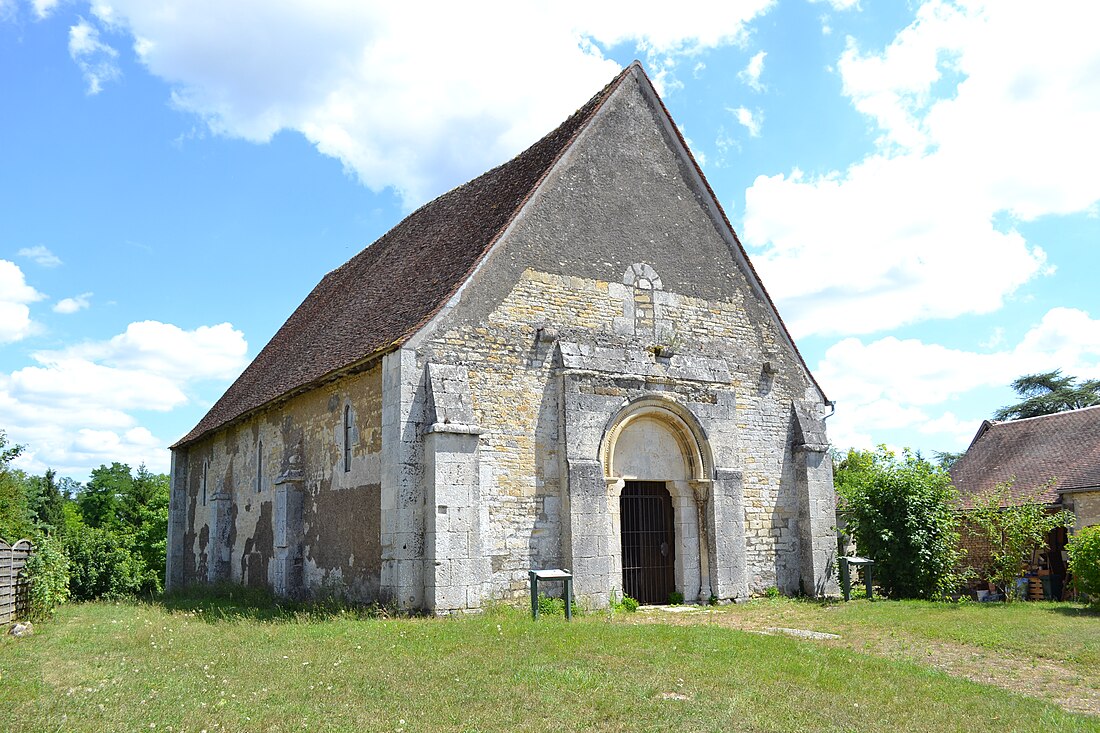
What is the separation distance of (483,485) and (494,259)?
3.92 m

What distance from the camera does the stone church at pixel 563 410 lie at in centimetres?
1415

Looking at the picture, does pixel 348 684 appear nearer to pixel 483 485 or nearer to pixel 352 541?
pixel 483 485

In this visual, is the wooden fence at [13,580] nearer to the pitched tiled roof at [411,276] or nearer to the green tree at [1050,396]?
the pitched tiled roof at [411,276]

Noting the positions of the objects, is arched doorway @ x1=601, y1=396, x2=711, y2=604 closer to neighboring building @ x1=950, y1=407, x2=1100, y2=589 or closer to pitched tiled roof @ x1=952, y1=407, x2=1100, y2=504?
neighboring building @ x1=950, y1=407, x2=1100, y2=589

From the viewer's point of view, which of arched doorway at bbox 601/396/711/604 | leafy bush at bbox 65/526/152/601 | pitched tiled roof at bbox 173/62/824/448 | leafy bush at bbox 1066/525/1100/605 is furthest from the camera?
leafy bush at bbox 65/526/152/601

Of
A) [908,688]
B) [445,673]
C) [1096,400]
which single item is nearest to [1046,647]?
[908,688]

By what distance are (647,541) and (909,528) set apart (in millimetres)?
5584

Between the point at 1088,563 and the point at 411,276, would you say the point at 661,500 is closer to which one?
the point at 411,276

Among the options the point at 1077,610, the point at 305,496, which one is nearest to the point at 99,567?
the point at 305,496

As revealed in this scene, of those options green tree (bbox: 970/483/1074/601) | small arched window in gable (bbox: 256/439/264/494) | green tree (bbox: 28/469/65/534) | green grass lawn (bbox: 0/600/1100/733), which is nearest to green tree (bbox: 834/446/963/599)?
green tree (bbox: 970/483/1074/601)

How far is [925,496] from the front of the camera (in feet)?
58.6

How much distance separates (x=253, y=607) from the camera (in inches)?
661

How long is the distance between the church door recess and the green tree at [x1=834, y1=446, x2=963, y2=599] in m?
4.71

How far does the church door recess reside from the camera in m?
16.2
